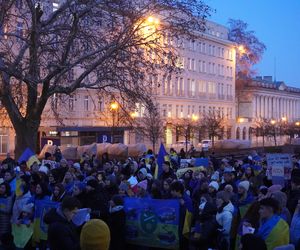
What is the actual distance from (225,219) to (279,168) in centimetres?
574

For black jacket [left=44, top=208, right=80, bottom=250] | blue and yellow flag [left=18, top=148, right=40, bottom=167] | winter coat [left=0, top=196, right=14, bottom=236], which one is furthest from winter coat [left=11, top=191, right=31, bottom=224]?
blue and yellow flag [left=18, top=148, right=40, bottom=167]

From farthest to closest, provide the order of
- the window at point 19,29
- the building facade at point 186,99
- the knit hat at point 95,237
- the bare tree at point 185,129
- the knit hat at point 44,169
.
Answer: the bare tree at point 185,129 < the building facade at point 186,99 < the window at point 19,29 < the knit hat at point 44,169 < the knit hat at point 95,237

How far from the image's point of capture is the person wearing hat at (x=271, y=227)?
23.7 feet

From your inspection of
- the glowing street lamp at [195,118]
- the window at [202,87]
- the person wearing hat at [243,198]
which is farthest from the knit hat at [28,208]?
the window at [202,87]

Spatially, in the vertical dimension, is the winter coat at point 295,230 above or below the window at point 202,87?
below

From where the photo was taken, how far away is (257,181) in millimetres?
14633

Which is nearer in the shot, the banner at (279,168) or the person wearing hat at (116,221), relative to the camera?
the person wearing hat at (116,221)

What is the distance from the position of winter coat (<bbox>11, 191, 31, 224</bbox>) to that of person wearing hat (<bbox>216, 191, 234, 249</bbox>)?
12.7ft

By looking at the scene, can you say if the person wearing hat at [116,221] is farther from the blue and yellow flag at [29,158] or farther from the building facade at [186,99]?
the building facade at [186,99]

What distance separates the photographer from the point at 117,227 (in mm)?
10000

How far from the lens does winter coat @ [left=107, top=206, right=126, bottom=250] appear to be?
32.6 ft

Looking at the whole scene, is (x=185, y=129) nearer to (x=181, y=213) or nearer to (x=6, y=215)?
(x=6, y=215)

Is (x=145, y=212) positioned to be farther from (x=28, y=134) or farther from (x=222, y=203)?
(x=28, y=134)

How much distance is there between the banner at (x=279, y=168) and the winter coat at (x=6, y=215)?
6542 millimetres
